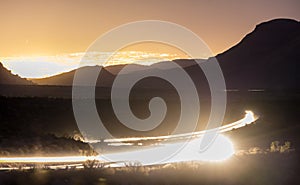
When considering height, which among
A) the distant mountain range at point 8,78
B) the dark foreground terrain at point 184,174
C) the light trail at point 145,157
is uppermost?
A: the distant mountain range at point 8,78

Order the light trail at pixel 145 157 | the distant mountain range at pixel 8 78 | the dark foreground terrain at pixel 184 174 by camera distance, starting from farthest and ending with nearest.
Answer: the distant mountain range at pixel 8 78 < the light trail at pixel 145 157 < the dark foreground terrain at pixel 184 174

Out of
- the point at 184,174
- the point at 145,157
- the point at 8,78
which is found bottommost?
the point at 184,174

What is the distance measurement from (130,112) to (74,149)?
34311 millimetres

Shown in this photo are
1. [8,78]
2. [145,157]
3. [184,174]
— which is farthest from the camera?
[8,78]

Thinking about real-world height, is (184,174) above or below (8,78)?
below

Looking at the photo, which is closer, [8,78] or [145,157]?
[145,157]

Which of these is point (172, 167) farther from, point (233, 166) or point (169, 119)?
point (169, 119)

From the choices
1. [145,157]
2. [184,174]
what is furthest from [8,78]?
[184,174]

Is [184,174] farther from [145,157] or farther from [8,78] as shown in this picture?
[8,78]

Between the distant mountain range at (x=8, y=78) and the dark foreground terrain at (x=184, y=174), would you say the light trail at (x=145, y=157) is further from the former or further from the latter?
the distant mountain range at (x=8, y=78)

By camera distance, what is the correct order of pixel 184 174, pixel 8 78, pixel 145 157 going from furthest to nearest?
pixel 8 78 → pixel 145 157 → pixel 184 174

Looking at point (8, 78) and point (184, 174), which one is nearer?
point (184, 174)

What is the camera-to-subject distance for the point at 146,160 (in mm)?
23172

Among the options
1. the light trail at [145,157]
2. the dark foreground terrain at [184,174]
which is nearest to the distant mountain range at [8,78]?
the light trail at [145,157]
